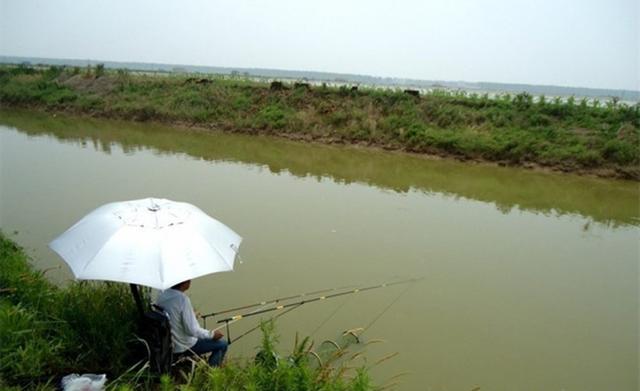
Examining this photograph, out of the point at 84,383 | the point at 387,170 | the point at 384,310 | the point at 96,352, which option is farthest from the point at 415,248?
the point at 387,170

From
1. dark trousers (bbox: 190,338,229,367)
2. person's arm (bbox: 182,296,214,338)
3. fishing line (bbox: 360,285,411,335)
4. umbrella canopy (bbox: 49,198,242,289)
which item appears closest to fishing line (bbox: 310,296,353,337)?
fishing line (bbox: 360,285,411,335)

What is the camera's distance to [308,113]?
18.4 metres

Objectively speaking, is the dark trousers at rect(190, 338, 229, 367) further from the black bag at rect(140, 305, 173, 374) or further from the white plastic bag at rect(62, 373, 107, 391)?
the white plastic bag at rect(62, 373, 107, 391)

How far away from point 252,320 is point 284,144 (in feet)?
40.4

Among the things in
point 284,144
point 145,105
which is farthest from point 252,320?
point 145,105

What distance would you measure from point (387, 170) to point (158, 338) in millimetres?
10614

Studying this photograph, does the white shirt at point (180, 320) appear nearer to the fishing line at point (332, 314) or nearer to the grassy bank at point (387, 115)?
the fishing line at point (332, 314)

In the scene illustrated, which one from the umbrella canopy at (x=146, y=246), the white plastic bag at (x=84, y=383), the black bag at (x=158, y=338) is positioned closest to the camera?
the umbrella canopy at (x=146, y=246)

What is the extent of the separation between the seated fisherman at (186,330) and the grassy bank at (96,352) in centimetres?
15

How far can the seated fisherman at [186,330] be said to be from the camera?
3.05 m

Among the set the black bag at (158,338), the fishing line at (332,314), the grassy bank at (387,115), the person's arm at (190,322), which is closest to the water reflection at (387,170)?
the grassy bank at (387,115)

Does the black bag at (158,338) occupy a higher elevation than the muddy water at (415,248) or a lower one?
higher

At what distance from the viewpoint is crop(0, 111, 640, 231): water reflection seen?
1038cm

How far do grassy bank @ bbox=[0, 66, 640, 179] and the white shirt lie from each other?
13.5 metres
